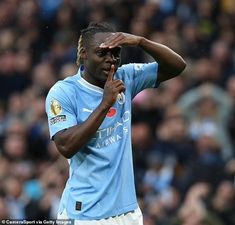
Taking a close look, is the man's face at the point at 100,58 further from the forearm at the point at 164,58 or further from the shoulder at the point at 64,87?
the forearm at the point at 164,58

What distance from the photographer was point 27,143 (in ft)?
44.7

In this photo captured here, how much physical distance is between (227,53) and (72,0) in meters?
4.46

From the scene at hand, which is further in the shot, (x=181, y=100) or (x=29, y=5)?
(x=29, y=5)

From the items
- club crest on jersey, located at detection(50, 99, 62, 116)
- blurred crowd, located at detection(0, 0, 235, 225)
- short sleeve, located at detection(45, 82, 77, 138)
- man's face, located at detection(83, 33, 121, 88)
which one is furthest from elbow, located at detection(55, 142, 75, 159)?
blurred crowd, located at detection(0, 0, 235, 225)

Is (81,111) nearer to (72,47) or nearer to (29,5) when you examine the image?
(72,47)

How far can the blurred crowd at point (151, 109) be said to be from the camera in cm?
1077

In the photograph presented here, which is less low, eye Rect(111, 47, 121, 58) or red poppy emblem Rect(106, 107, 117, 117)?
eye Rect(111, 47, 121, 58)

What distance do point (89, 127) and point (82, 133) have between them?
0.06 m

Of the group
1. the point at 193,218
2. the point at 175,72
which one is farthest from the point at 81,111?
the point at 193,218

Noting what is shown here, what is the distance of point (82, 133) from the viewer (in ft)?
20.6

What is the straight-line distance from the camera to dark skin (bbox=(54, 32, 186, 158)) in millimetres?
6277

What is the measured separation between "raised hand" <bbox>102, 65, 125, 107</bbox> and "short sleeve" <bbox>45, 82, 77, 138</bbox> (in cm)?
31

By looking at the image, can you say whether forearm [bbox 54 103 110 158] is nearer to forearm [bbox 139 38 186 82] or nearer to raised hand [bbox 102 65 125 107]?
raised hand [bbox 102 65 125 107]

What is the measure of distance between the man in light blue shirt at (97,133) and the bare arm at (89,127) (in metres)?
0.01
